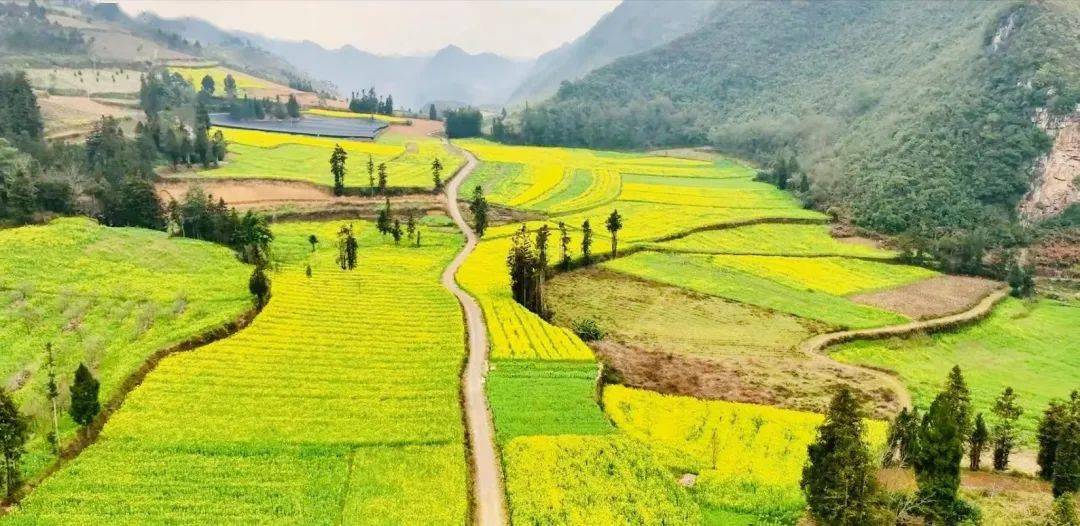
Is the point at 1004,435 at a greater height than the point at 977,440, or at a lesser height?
greater

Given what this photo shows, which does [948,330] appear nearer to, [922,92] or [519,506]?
[519,506]

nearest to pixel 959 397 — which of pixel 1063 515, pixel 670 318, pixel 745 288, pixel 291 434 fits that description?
pixel 1063 515

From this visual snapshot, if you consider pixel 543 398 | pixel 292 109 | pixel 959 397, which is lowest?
pixel 543 398

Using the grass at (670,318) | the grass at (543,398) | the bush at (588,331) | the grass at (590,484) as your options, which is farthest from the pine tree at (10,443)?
the grass at (670,318)

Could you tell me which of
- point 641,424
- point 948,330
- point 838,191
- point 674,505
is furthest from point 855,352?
point 838,191

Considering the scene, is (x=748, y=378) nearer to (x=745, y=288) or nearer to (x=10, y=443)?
(x=745, y=288)

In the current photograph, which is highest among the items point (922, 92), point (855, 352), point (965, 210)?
point (922, 92)

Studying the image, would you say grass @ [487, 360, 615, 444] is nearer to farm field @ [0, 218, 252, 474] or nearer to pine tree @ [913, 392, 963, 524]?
pine tree @ [913, 392, 963, 524]
